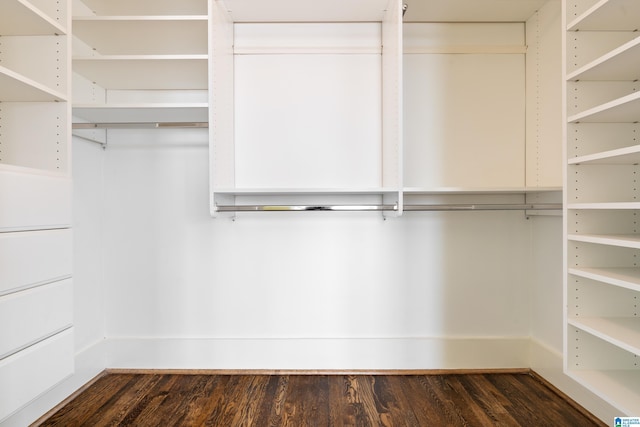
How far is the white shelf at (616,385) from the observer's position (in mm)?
1299

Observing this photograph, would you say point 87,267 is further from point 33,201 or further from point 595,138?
point 595,138

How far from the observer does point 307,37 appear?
2332mm

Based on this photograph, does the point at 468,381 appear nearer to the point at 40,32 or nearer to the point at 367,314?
the point at 367,314

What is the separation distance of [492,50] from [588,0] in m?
0.80

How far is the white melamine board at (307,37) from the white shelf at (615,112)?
4.01ft

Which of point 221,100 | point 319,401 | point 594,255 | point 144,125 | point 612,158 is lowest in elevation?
point 319,401

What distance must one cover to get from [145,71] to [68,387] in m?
1.69

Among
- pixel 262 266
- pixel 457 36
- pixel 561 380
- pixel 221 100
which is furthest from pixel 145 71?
pixel 561 380

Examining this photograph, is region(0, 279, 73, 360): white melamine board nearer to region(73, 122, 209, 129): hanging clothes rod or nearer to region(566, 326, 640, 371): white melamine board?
region(73, 122, 209, 129): hanging clothes rod

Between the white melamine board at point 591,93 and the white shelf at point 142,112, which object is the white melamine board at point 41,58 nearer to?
the white shelf at point 142,112

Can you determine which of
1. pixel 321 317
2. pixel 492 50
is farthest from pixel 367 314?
pixel 492 50

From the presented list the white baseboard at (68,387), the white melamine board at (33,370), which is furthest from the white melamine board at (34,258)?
the white baseboard at (68,387)

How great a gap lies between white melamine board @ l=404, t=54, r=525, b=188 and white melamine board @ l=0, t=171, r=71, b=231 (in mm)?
1747

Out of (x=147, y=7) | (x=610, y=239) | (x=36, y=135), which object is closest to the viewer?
(x=610, y=239)
